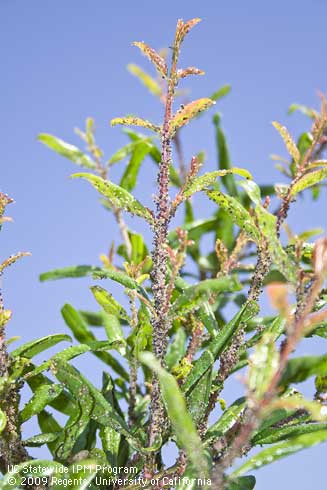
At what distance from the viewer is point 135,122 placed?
1.63 m

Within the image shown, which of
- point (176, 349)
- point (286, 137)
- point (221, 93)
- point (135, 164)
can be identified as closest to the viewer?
point (286, 137)

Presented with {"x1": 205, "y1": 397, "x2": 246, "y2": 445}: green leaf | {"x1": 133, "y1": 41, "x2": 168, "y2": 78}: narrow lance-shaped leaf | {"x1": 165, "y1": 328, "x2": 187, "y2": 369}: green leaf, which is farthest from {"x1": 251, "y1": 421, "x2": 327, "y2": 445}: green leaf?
{"x1": 133, "y1": 41, "x2": 168, "y2": 78}: narrow lance-shaped leaf

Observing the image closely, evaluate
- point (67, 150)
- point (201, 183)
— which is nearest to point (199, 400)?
point (201, 183)

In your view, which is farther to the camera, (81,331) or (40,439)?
(81,331)

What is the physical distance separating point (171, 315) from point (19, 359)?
0.49 m

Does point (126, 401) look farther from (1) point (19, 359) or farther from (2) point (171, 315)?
(2) point (171, 315)

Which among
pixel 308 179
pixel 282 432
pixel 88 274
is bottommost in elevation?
pixel 282 432

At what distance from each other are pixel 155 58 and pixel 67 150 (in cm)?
115

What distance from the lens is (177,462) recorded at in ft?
5.19

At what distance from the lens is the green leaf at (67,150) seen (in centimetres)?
267

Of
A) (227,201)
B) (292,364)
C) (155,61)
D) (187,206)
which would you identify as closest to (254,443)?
(292,364)

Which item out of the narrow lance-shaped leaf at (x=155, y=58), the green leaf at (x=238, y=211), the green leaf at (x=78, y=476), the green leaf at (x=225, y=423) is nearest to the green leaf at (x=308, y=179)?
the green leaf at (x=238, y=211)

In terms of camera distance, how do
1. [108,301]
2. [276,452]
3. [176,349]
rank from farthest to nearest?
[176,349] < [108,301] < [276,452]

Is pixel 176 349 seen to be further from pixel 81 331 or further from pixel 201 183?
pixel 201 183
